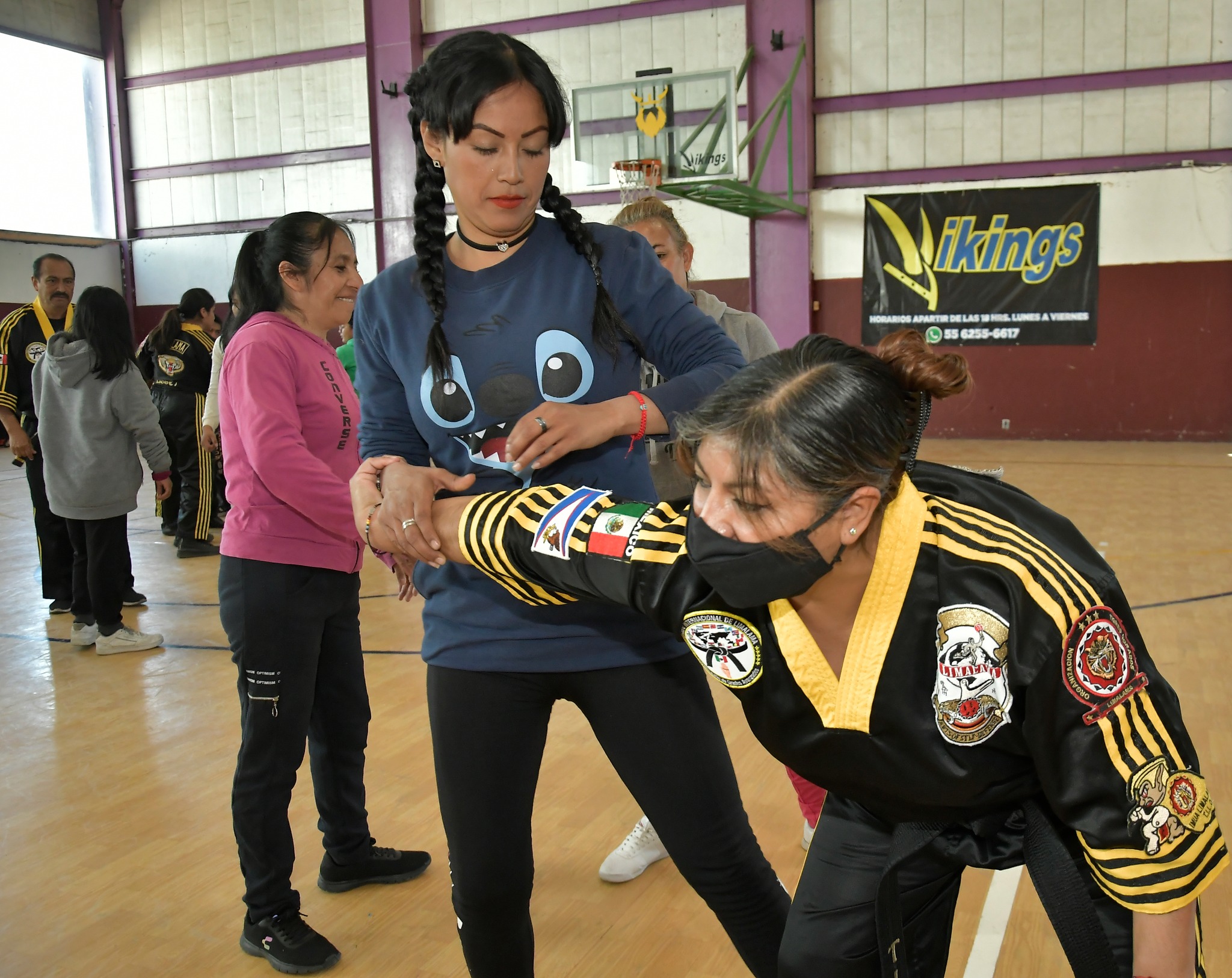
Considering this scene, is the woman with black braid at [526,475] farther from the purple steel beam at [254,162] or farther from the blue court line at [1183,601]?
the purple steel beam at [254,162]

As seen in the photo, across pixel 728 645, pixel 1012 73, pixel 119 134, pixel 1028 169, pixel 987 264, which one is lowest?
pixel 728 645

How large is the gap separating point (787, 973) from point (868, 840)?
0.22 metres

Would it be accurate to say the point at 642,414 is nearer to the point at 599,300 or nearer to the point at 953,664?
the point at 599,300

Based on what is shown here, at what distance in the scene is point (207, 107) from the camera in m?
14.7

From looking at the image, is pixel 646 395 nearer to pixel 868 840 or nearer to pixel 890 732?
pixel 890 732

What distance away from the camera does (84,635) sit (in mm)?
4645

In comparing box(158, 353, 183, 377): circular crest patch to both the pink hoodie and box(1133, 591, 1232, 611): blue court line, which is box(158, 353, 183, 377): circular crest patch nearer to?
the pink hoodie

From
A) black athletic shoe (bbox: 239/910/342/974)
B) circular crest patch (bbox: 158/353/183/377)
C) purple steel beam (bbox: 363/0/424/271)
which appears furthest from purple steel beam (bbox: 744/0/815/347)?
black athletic shoe (bbox: 239/910/342/974)

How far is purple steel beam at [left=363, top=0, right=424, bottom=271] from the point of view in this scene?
1320 centimetres

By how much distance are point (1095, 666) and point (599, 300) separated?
842mm

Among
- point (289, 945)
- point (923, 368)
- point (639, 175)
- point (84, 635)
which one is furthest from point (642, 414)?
point (639, 175)

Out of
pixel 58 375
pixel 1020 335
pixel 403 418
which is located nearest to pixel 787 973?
pixel 403 418

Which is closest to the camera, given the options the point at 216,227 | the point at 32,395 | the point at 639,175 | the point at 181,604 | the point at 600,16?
the point at 32,395

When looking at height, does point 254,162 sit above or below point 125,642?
above
